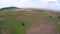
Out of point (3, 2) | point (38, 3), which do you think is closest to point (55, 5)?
point (38, 3)

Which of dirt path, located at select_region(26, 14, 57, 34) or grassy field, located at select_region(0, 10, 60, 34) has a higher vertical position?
grassy field, located at select_region(0, 10, 60, 34)

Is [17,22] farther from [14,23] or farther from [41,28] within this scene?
[41,28]

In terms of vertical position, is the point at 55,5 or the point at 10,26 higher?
the point at 10,26

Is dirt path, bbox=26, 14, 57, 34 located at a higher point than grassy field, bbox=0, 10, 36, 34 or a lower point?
lower

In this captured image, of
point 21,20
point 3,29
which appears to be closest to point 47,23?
point 21,20

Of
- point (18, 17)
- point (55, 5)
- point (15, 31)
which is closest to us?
point (15, 31)

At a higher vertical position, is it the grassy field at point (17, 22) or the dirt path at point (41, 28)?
the grassy field at point (17, 22)

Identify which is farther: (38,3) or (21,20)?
(38,3)

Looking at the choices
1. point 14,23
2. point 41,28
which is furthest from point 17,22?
point 41,28

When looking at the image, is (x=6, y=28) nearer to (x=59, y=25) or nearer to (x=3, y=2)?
(x=59, y=25)

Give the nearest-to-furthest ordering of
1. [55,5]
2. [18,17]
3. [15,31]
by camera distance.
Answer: [15,31]
[18,17]
[55,5]
